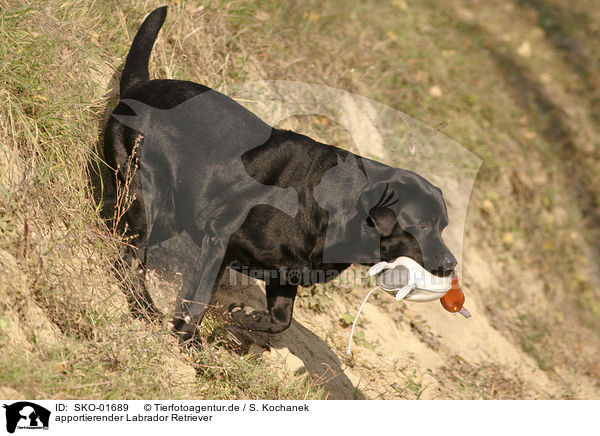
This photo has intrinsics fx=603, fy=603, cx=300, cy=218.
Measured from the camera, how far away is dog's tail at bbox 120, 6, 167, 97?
402 centimetres

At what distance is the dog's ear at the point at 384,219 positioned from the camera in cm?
334

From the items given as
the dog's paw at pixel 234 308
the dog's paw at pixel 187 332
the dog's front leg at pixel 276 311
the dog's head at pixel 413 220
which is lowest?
the dog's paw at pixel 234 308

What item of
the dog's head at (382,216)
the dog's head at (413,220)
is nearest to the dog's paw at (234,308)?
the dog's head at (382,216)

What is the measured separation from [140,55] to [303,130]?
2.06 m

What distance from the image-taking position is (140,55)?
4.06 m

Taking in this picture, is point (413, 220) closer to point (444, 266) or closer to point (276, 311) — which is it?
point (444, 266)

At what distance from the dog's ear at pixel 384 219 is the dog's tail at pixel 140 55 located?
183 centimetres

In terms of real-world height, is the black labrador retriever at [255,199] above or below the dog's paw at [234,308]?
above

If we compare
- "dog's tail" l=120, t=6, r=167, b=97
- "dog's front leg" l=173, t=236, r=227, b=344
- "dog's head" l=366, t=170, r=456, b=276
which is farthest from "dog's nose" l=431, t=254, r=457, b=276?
"dog's tail" l=120, t=6, r=167, b=97

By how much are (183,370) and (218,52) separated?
3.14 metres

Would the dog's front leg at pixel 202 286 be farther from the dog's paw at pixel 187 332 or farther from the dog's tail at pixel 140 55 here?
the dog's tail at pixel 140 55
